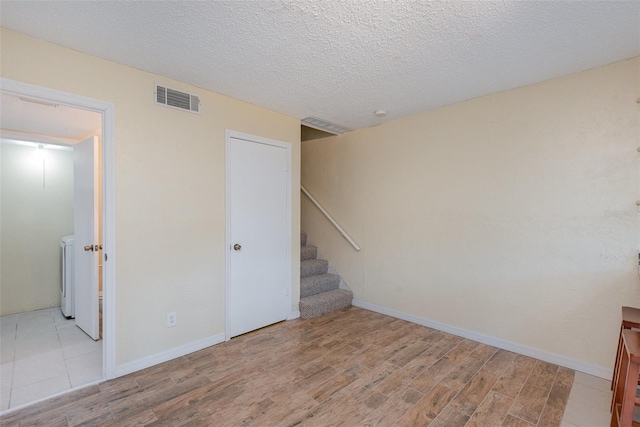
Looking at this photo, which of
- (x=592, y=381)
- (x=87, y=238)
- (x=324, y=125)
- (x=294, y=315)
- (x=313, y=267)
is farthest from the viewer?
(x=313, y=267)

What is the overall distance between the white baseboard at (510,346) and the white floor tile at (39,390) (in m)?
3.06

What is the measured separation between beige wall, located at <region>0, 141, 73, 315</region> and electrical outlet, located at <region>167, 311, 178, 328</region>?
8.23 feet

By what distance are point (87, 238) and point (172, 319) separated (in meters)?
1.29

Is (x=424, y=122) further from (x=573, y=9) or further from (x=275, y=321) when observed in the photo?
(x=275, y=321)

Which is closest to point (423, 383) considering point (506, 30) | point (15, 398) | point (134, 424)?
point (134, 424)

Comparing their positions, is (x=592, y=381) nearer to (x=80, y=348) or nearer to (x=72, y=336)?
(x=80, y=348)

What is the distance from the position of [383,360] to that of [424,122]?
248cm

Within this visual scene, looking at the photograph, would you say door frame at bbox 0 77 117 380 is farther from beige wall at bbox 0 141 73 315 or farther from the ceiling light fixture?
beige wall at bbox 0 141 73 315

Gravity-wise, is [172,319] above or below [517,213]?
below

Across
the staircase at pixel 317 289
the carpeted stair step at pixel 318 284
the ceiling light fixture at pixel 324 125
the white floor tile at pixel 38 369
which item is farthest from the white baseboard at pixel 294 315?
the ceiling light fixture at pixel 324 125

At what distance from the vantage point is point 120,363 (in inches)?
87.9

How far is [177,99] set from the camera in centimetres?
251

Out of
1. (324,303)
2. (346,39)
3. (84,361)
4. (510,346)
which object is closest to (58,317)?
(84,361)

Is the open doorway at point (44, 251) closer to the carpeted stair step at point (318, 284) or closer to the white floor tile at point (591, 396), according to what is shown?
the carpeted stair step at point (318, 284)
